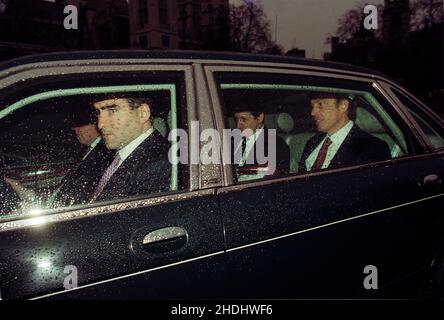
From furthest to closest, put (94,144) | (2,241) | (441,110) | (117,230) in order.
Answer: (441,110), (94,144), (117,230), (2,241)

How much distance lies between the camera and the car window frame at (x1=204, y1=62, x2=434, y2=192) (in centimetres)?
179

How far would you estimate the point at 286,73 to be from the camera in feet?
7.02

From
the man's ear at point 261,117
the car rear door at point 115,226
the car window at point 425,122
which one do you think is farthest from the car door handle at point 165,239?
the car window at point 425,122

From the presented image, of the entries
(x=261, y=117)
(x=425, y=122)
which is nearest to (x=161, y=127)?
(x=261, y=117)

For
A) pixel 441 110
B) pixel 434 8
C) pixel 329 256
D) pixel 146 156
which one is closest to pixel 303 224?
pixel 329 256

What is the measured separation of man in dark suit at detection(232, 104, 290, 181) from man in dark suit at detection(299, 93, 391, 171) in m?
0.16

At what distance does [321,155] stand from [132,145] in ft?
3.52

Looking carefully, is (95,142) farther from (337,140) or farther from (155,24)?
(155,24)

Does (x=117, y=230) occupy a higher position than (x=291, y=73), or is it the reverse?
(x=291, y=73)

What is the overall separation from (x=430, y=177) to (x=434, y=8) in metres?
39.2

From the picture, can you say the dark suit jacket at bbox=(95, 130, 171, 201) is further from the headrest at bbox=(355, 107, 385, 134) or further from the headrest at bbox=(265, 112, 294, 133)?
the headrest at bbox=(355, 107, 385, 134)

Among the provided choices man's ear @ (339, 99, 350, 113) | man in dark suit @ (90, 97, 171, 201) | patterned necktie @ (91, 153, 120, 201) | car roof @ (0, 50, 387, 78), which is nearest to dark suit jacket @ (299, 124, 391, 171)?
man's ear @ (339, 99, 350, 113)

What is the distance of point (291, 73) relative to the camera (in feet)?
7.08

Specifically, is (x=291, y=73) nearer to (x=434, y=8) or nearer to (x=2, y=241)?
(x=2, y=241)
